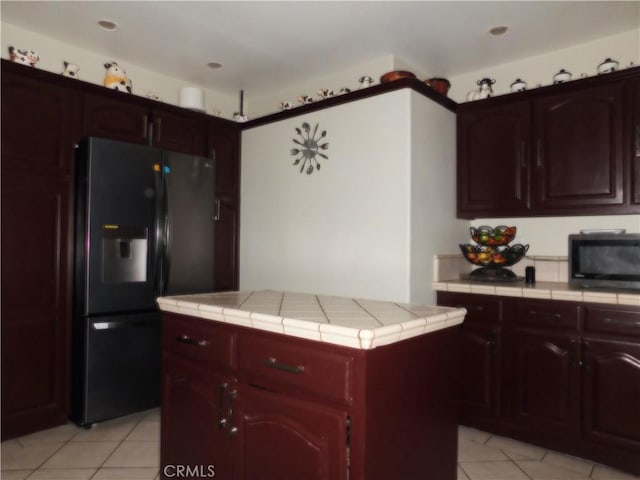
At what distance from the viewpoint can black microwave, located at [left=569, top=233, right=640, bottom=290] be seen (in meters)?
2.29

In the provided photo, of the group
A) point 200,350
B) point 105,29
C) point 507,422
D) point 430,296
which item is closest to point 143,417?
point 200,350

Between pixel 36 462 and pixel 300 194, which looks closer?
pixel 36 462

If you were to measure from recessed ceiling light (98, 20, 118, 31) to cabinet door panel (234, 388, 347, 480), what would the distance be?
7.79ft

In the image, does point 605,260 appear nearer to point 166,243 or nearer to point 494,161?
point 494,161

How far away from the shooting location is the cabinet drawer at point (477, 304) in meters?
2.52

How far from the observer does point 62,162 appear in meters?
2.55

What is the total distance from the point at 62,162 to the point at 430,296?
238 cm

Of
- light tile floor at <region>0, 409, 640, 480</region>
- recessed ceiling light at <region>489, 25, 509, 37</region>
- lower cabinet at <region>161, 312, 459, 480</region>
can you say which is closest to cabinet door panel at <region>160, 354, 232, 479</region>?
lower cabinet at <region>161, 312, 459, 480</region>

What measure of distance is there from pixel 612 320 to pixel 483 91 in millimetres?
1649

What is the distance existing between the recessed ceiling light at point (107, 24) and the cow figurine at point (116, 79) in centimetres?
27

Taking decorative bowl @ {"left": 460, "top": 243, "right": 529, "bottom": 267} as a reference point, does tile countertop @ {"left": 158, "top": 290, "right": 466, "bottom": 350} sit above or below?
below

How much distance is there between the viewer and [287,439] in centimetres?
131

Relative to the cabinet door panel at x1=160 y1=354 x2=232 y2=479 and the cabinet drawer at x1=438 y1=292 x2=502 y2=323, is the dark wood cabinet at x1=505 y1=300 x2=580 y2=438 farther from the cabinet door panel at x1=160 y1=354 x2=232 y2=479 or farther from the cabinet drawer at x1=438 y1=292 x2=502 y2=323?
the cabinet door panel at x1=160 y1=354 x2=232 y2=479

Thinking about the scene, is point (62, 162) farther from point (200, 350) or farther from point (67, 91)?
point (200, 350)
